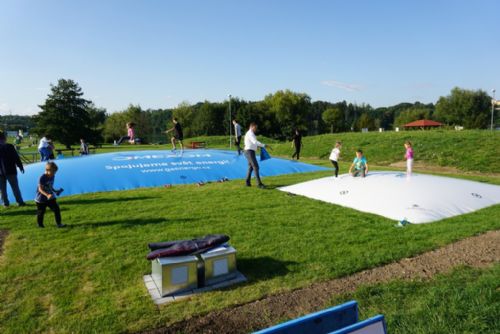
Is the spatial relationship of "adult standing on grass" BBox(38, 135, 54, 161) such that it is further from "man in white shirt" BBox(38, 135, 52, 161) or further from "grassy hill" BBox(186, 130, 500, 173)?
"grassy hill" BBox(186, 130, 500, 173)

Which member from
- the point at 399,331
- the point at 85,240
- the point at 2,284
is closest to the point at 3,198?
the point at 85,240

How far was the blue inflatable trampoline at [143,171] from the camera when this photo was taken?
473 inches

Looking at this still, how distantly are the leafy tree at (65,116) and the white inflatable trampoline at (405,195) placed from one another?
169 ft

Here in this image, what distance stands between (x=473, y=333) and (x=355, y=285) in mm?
1499

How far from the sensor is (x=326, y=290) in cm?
457

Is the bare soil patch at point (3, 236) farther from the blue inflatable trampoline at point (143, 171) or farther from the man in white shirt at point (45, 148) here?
the man in white shirt at point (45, 148)

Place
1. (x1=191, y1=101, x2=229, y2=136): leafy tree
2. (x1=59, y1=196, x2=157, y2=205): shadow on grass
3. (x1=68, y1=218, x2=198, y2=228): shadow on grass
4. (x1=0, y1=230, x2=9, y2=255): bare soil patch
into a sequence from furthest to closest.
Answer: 1. (x1=191, y1=101, x2=229, y2=136): leafy tree
2. (x1=59, y1=196, x2=157, y2=205): shadow on grass
3. (x1=68, y1=218, x2=198, y2=228): shadow on grass
4. (x1=0, y1=230, x2=9, y2=255): bare soil patch

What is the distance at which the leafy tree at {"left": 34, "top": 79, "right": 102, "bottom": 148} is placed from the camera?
52781mm

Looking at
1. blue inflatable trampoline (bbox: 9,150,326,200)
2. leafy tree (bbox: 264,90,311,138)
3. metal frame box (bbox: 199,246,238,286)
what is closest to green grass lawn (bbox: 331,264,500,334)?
metal frame box (bbox: 199,246,238,286)

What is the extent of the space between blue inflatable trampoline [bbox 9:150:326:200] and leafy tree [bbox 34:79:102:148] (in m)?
42.6

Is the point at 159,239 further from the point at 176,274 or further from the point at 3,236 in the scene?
the point at 3,236

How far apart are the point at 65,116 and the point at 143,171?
47.8 m

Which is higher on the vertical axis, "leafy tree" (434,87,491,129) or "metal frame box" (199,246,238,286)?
"leafy tree" (434,87,491,129)

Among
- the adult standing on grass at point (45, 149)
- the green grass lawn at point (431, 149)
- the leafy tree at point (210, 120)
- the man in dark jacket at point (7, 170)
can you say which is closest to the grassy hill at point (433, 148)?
the green grass lawn at point (431, 149)
